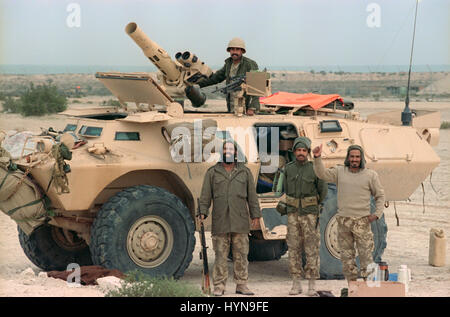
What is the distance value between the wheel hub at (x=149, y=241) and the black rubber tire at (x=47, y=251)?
1.65 m

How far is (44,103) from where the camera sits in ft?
121

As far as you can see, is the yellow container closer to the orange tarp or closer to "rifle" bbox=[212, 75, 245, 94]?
the orange tarp

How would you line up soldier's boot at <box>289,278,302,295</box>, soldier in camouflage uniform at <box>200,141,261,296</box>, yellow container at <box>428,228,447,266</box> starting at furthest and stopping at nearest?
1. yellow container at <box>428,228,447,266</box>
2. soldier's boot at <box>289,278,302,295</box>
3. soldier in camouflage uniform at <box>200,141,261,296</box>

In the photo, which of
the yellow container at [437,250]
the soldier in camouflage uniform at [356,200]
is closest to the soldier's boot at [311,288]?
the soldier in camouflage uniform at [356,200]

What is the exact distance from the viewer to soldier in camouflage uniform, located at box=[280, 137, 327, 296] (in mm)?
10672

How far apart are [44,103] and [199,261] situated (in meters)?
24.1

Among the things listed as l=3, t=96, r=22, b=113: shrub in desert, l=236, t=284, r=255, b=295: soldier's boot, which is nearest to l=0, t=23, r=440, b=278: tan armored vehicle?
l=236, t=284, r=255, b=295: soldier's boot

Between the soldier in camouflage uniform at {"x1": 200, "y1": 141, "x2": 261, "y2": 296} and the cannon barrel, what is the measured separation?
2495 millimetres

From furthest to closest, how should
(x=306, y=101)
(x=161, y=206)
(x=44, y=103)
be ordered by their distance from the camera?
(x=44, y=103), (x=306, y=101), (x=161, y=206)

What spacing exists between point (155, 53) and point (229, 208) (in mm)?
3063

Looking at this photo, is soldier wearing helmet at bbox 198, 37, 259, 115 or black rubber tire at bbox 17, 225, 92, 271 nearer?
black rubber tire at bbox 17, 225, 92, 271

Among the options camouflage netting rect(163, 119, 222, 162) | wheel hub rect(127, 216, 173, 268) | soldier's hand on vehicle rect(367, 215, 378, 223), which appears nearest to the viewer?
soldier's hand on vehicle rect(367, 215, 378, 223)
